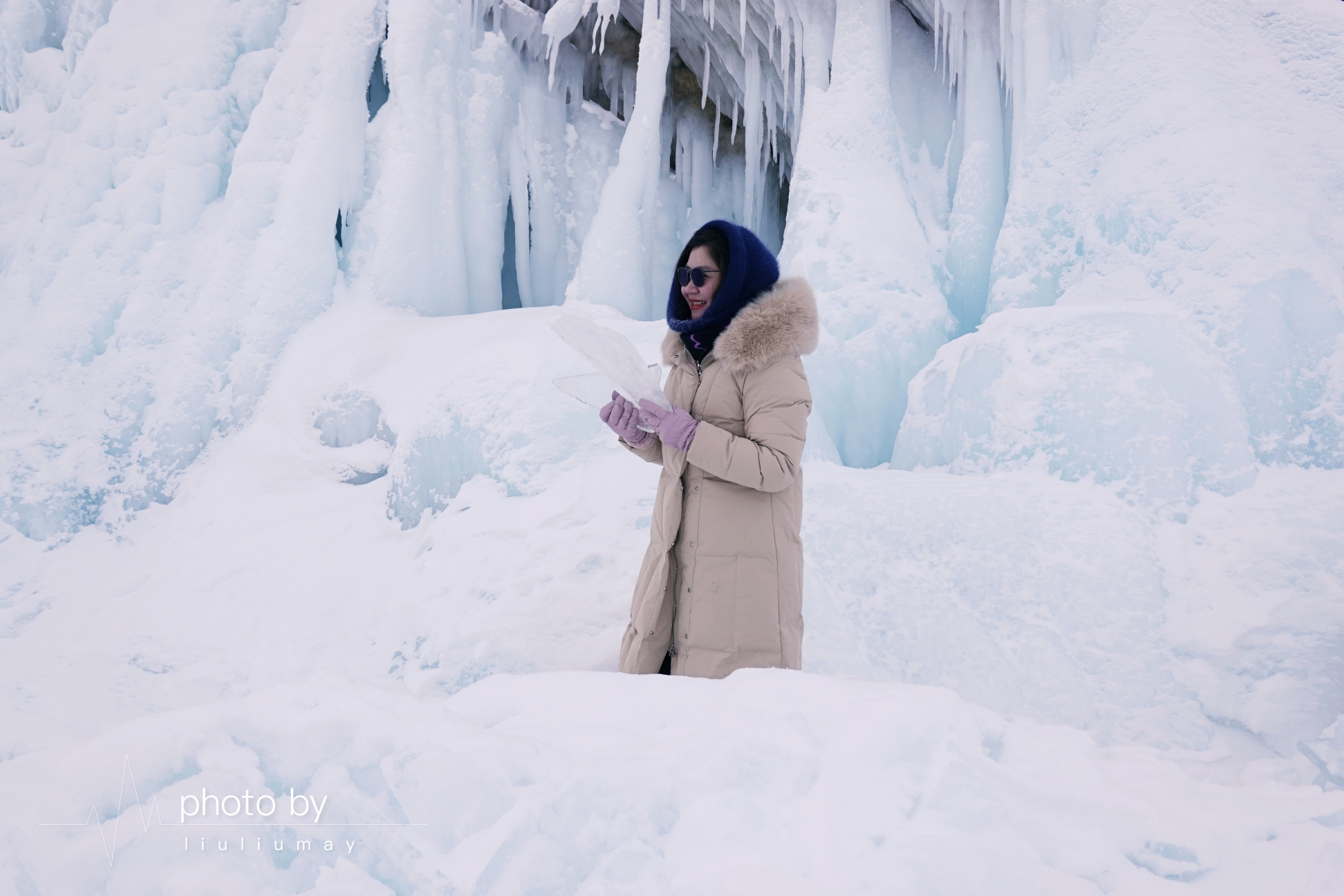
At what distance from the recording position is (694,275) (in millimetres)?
1762

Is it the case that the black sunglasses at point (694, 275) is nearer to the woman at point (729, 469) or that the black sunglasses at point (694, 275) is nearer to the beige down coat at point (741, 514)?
the woman at point (729, 469)

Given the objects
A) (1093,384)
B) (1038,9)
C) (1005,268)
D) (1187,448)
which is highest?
(1038,9)

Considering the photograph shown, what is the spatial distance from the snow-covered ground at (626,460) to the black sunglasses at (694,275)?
943 mm

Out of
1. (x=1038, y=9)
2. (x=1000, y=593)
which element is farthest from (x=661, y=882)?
(x=1038, y=9)

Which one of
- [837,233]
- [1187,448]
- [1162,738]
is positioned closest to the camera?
[1162,738]

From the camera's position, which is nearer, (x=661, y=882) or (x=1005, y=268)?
(x=661, y=882)

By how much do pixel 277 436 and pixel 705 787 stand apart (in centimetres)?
451

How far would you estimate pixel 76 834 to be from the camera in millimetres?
939

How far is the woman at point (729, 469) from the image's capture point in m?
1.60

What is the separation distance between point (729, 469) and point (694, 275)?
0.51m

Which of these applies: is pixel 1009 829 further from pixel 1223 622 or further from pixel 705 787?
pixel 1223 622

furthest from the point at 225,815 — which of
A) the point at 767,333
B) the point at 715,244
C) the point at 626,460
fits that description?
the point at 626,460

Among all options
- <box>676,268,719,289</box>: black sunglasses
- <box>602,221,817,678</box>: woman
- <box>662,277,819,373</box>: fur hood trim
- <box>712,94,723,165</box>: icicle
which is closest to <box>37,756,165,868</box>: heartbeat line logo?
<box>602,221,817,678</box>: woman

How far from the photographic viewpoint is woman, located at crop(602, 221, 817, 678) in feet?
5.25
